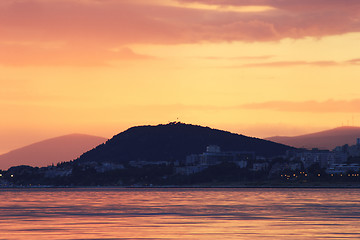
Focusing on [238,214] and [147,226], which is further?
[238,214]

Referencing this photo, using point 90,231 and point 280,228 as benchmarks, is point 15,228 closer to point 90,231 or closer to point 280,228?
point 90,231

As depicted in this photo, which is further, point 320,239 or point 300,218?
point 300,218

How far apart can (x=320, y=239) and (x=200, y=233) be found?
1161 cm

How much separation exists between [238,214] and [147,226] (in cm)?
2309

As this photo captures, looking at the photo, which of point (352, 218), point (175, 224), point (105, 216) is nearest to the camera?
point (175, 224)

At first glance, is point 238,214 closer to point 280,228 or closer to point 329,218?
point 329,218

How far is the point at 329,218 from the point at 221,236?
92.1 feet

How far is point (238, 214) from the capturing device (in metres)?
102

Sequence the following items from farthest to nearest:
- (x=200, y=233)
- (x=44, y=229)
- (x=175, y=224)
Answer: (x=175, y=224), (x=44, y=229), (x=200, y=233)

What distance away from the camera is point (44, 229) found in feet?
258

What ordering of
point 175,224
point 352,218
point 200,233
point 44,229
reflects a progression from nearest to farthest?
point 200,233 < point 44,229 < point 175,224 < point 352,218

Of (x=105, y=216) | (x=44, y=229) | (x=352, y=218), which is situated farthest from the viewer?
(x=105, y=216)

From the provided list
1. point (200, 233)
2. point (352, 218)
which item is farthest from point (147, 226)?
point (352, 218)

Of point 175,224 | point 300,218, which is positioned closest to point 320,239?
point 175,224
